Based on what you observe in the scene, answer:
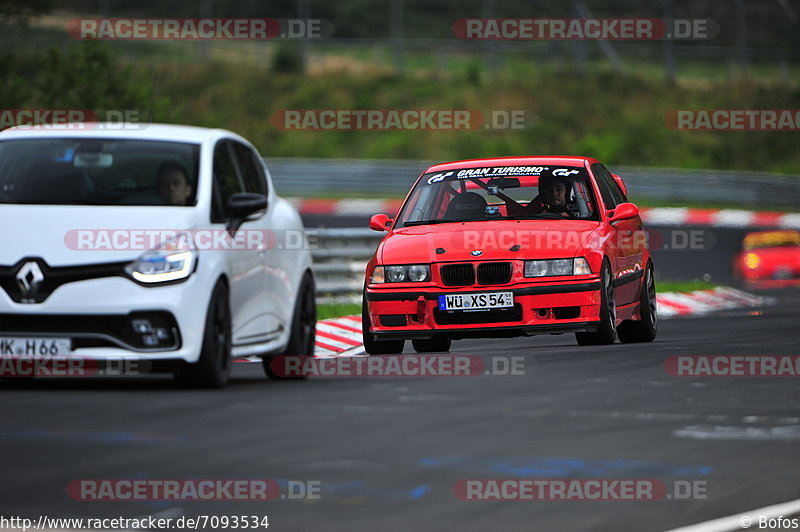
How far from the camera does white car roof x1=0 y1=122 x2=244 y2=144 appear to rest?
10836 millimetres

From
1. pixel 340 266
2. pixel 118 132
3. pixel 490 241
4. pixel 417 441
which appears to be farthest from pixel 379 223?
pixel 340 266

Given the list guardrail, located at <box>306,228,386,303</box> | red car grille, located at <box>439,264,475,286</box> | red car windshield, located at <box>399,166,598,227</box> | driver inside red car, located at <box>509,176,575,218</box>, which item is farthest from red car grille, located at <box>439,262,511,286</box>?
guardrail, located at <box>306,228,386,303</box>

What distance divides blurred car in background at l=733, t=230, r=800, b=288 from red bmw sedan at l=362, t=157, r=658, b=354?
581 inches

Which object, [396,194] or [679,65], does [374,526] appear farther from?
[679,65]

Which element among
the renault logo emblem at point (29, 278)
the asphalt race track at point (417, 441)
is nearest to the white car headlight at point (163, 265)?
the renault logo emblem at point (29, 278)

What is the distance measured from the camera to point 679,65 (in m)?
52.5

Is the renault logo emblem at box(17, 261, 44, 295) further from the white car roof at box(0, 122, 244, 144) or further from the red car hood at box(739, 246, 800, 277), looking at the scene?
the red car hood at box(739, 246, 800, 277)

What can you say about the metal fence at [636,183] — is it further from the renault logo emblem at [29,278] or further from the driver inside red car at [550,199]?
the renault logo emblem at [29,278]

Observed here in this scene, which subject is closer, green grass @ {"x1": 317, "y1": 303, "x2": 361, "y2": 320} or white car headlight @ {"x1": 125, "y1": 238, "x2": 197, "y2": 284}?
white car headlight @ {"x1": 125, "y1": 238, "x2": 197, "y2": 284}

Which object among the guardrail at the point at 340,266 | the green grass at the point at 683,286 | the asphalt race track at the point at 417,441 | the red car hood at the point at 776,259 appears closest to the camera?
the asphalt race track at the point at 417,441

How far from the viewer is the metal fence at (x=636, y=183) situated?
38.1m

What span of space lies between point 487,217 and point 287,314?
2438 mm

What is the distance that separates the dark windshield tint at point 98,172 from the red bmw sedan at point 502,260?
244 centimetres

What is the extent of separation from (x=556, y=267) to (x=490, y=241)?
22.2 inches
